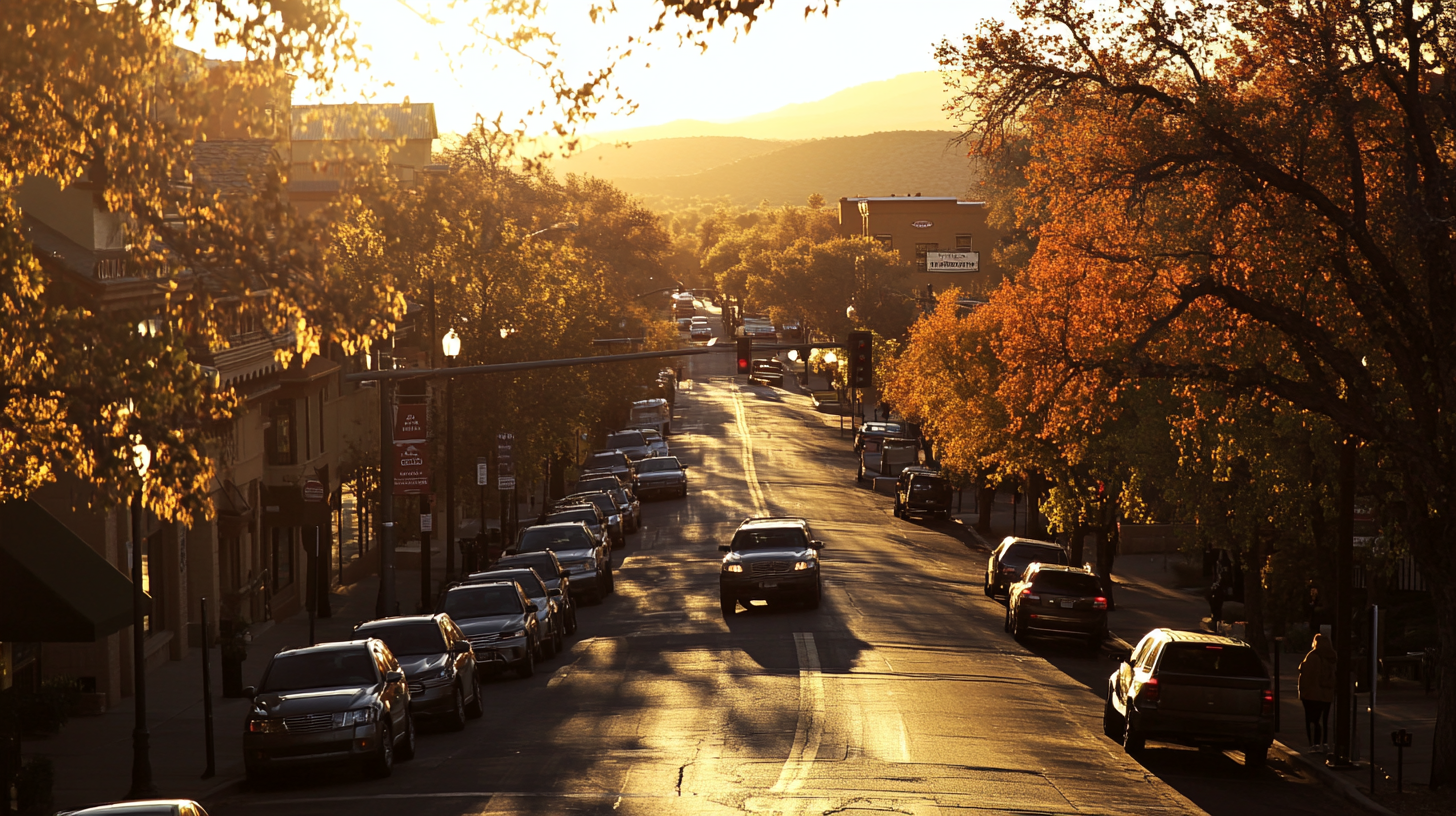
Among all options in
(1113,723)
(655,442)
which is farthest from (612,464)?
(1113,723)

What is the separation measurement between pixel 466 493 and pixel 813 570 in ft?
63.4

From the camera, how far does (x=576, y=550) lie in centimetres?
3922

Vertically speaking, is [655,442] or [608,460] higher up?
[655,442]

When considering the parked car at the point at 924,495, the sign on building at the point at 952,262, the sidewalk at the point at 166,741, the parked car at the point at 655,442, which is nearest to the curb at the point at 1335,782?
the sidewalk at the point at 166,741

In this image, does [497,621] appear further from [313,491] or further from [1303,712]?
[1303,712]

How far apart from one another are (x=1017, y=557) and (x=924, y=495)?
22.3 m

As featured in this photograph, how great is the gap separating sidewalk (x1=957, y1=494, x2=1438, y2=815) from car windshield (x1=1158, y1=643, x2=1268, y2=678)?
1.64 m

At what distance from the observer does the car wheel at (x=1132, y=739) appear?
66.7ft

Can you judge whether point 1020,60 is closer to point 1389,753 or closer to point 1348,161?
point 1348,161

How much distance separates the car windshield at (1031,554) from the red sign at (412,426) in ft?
46.8

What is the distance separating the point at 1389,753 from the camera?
71.3 feet

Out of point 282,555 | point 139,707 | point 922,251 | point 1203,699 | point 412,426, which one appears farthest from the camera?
point 922,251

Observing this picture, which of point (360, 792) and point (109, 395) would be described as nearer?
point (109, 395)

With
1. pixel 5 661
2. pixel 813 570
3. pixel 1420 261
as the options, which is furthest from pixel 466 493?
pixel 1420 261
